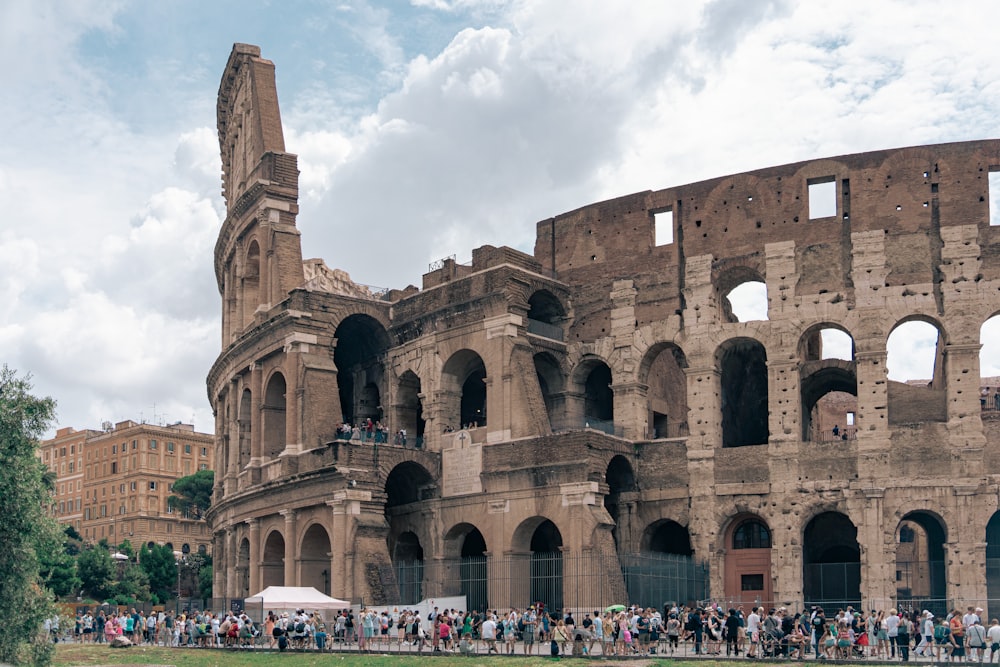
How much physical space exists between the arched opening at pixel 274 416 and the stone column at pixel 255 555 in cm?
254

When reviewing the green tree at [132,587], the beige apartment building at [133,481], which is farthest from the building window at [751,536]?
the beige apartment building at [133,481]

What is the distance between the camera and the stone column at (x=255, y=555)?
139 feet

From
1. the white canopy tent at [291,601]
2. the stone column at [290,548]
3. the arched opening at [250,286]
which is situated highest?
the arched opening at [250,286]

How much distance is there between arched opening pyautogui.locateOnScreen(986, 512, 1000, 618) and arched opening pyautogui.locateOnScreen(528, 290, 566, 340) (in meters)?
13.9

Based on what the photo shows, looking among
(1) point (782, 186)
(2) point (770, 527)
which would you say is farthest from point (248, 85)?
(2) point (770, 527)

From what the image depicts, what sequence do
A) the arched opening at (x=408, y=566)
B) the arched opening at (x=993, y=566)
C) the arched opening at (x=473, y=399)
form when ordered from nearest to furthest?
the arched opening at (x=993, y=566) < the arched opening at (x=408, y=566) < the arched opening at (x=473, y=399)

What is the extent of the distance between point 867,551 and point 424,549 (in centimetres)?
1349

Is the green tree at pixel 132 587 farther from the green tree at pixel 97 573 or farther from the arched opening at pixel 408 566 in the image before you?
the arched opening at pixel 408 566

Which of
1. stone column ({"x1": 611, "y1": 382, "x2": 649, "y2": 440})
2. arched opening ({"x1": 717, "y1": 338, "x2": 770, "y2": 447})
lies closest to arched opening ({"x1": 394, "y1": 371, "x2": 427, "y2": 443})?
stone column ({"x1": 611, "y1": 382, "x2": 649, "y2": 440})

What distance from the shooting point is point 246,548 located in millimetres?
44500

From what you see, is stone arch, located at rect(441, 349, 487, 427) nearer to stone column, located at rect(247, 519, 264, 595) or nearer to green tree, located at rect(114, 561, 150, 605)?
stone column, located at rect(247, 519, 264, 595)

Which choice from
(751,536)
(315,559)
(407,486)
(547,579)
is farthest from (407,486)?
(751,536)

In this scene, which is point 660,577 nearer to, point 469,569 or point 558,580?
point 558,580

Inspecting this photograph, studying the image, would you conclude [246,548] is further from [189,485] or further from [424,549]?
[189,485]
